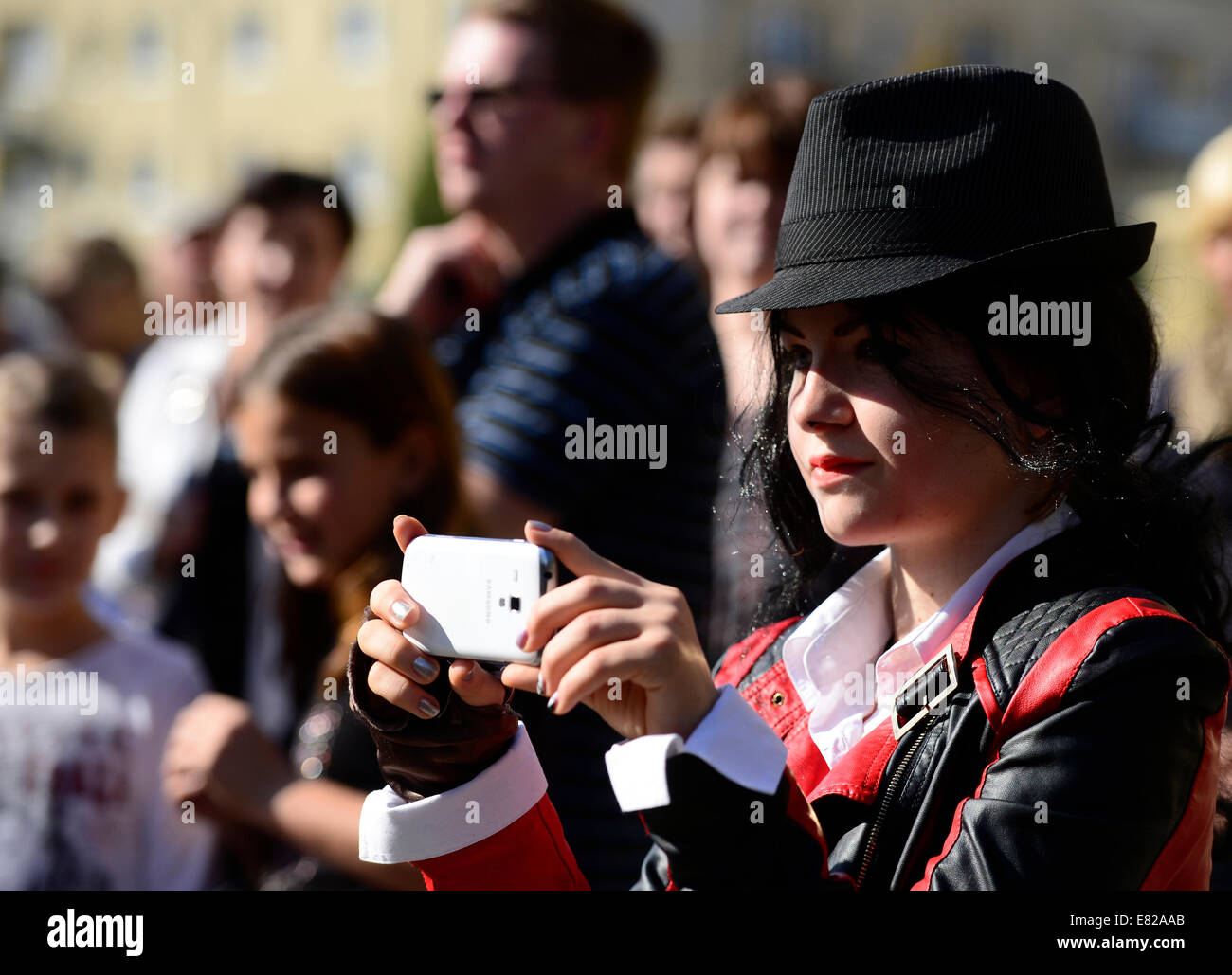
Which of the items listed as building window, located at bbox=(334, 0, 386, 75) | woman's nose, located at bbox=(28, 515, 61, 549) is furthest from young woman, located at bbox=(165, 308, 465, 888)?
building window, located at bbox=(334, 0, 386, 75)

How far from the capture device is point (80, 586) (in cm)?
304

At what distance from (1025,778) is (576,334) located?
1409mm

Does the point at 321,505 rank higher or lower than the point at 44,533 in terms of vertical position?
higher

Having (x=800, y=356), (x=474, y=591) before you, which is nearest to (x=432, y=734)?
(x=474, y=591)

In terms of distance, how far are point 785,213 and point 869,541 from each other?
396mm

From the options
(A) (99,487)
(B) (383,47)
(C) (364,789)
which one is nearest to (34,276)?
(A) (99,487)

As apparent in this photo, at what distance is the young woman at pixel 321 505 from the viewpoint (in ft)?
8.50

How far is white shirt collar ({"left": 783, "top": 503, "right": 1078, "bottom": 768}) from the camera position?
1473 millimetres

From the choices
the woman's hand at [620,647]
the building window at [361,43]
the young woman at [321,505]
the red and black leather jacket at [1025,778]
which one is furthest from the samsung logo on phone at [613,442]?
the building window at [361,43]

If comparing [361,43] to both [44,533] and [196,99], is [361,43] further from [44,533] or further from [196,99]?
[44,533]

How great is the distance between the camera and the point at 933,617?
1.49 m

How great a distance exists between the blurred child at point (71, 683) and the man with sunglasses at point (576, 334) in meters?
0.89

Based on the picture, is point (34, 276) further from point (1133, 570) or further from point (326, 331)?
point (1133, 570)
